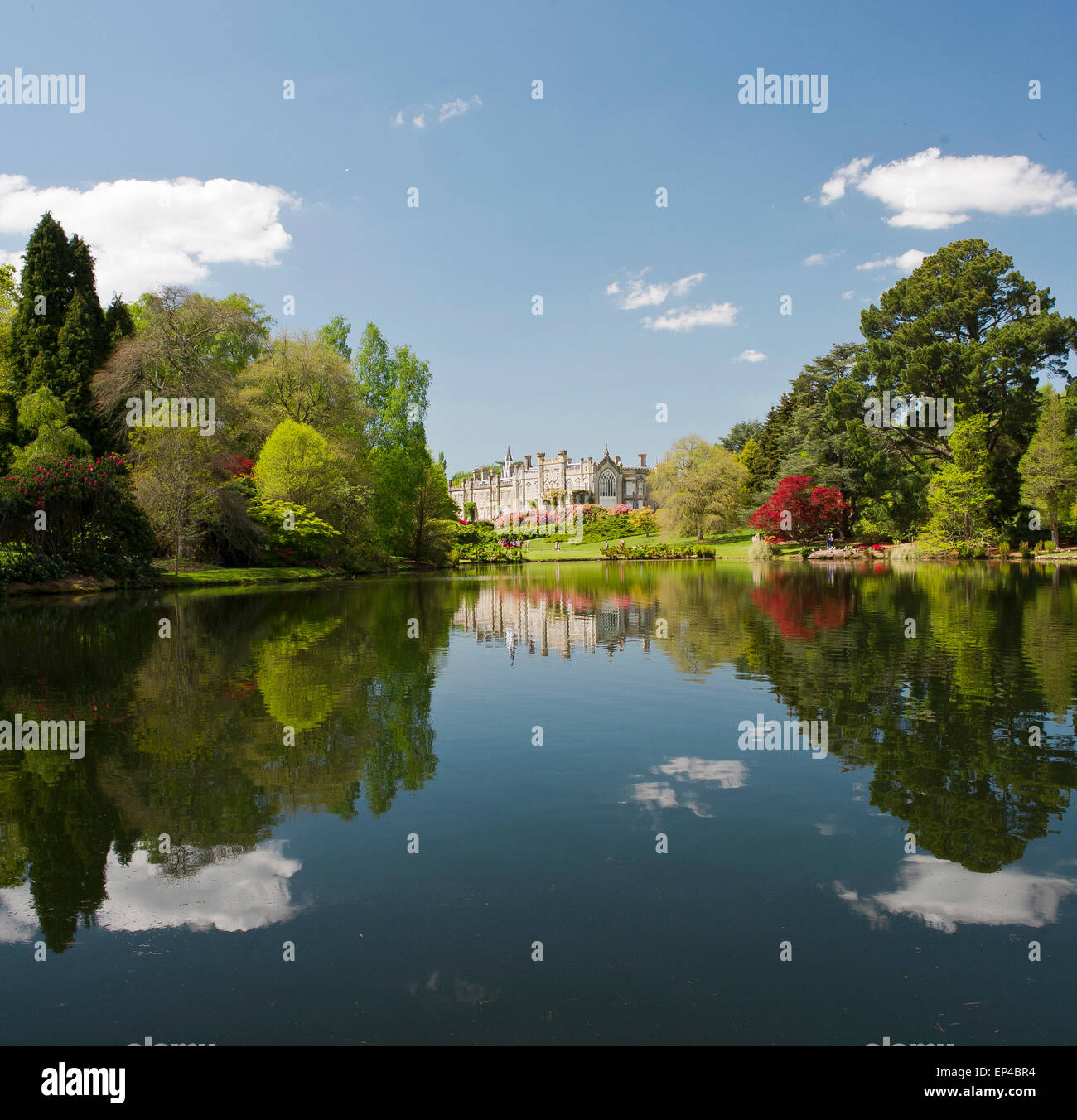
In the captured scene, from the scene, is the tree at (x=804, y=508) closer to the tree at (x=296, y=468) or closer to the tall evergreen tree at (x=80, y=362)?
the tree at (x=296, y=468)

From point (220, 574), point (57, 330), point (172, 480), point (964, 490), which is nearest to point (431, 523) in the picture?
point (220, 574)

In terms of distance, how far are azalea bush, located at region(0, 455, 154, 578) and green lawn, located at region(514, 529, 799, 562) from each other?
43.4 meters

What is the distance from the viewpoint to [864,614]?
18.6m

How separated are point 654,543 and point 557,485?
50835 millimetres

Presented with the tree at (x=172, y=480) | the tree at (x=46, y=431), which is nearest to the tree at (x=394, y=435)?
the tree at (x=172, y=480)

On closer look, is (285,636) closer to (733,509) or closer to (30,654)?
(30,654)

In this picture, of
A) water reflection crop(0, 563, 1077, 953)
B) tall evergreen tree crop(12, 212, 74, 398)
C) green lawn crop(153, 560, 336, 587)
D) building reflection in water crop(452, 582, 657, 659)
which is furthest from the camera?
tall evergreen tree crop(12, 212, 74, 398)

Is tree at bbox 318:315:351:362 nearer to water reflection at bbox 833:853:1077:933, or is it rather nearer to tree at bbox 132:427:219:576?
tree at bbox 132:427:219:576

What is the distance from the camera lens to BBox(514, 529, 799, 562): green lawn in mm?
69312

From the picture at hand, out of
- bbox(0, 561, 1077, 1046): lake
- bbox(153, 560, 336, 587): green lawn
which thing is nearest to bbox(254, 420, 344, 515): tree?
bbox(153, 560, 336, 587): green lawn

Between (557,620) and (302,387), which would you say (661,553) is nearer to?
(302,387)

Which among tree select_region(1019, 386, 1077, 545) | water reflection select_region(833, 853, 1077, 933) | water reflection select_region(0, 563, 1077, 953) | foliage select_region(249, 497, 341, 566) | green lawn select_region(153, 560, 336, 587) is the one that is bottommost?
water reflection select_region(833, 853, 1077, 933)

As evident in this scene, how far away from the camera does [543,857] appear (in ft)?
16.4
